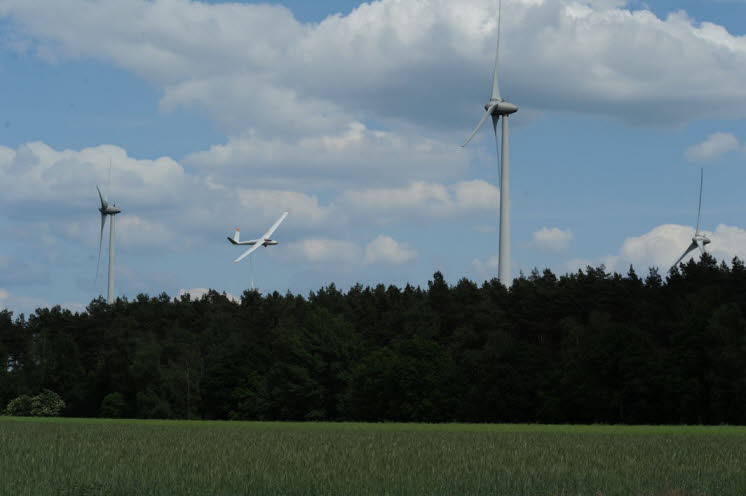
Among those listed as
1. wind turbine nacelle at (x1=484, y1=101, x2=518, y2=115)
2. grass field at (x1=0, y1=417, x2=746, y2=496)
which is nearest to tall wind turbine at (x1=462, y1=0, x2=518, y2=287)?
wind turbine nacelle at (x1=484, y1=101, x2=518, y2=115)

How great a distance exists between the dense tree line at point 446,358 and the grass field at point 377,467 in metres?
45.9

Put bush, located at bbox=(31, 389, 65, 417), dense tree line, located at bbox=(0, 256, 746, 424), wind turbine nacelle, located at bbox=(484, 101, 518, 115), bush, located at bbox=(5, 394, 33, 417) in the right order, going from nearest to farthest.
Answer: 1. dense tree line, located at bbox=(0, 256, 746, 424)
2. wind turbine nacelle, located at bbox=(484, 101, 518, 115)
3. bush, located at bbox=(5, 394, 33, 417)
4. bush, located at bbox=(31, 389, 65, 417)

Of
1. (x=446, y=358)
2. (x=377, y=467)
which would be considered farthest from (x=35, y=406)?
(x=377, y=467)

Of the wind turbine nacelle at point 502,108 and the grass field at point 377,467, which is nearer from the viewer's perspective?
the grass field at point 377,467

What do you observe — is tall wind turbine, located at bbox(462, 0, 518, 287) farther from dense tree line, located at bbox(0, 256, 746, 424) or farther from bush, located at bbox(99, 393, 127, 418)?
bush, located at bbox(99, 393, 127, 418)

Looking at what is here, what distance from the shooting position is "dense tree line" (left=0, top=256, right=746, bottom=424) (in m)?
105

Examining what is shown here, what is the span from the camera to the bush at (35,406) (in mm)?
179000

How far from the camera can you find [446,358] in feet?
454

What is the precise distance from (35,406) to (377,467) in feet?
488

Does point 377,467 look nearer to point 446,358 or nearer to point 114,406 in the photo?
point 446,358

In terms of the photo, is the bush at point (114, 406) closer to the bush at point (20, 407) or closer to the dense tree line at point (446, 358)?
the dense tree line at point (446, 358)

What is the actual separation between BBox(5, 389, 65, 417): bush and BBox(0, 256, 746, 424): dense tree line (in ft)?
12.1

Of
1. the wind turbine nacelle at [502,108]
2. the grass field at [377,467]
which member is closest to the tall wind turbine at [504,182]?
the wind turbine nacelle at [502,108]

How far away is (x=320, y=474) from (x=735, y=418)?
71597 millimetres
